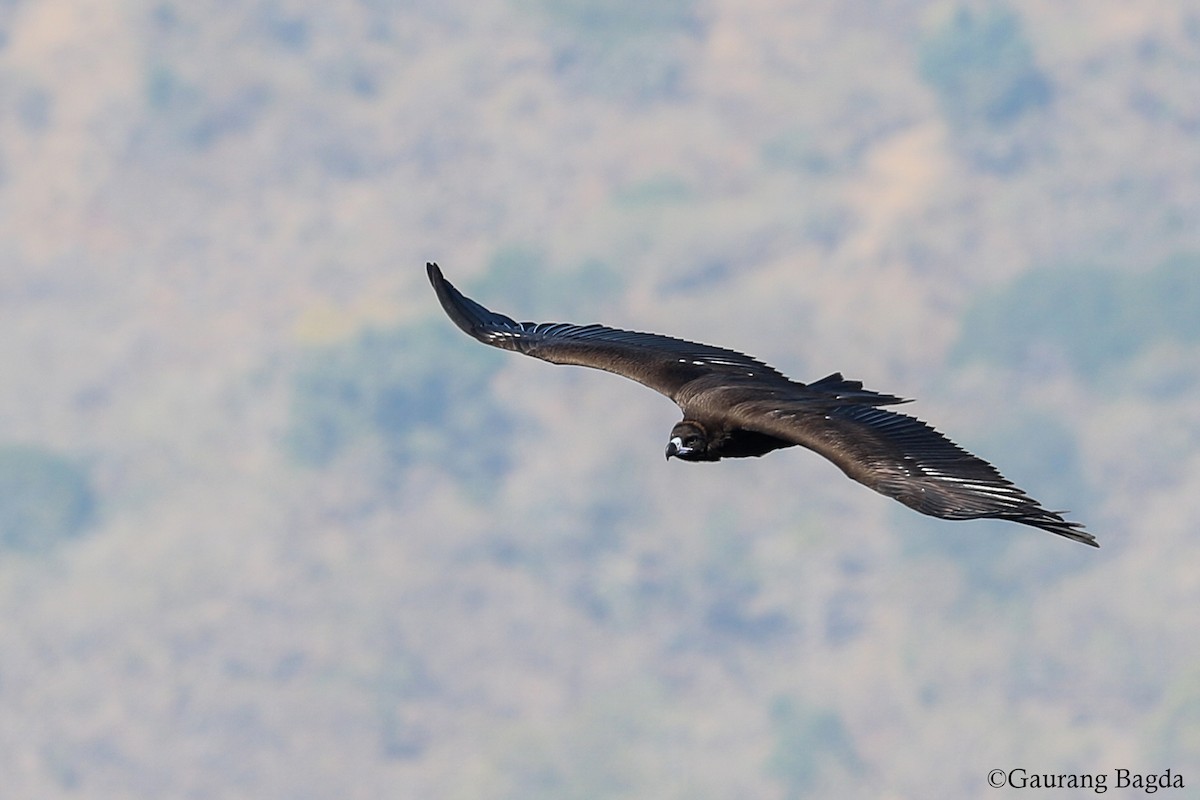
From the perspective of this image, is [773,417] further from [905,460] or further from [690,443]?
[905,460]

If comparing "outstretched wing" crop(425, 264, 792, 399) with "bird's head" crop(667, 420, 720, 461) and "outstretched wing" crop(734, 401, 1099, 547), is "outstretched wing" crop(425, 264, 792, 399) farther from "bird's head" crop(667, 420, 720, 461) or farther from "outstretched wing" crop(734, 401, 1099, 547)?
"outstretched wing" crop(734, 401, 1099, 547)

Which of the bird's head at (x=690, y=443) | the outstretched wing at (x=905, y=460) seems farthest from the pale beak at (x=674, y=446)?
the outstretched wing at (x=905, y=460)

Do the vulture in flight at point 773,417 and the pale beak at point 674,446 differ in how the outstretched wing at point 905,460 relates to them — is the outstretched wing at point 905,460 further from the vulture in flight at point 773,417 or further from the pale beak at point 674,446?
the pale beak at point 674,446

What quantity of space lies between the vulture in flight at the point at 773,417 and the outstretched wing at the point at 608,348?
0.07ft

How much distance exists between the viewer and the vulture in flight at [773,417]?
20.5 meters

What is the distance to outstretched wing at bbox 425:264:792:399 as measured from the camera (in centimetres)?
2741

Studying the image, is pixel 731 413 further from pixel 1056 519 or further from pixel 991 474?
pixel 1056 519

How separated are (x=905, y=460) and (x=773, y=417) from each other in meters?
2.52

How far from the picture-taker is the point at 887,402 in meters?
23.8

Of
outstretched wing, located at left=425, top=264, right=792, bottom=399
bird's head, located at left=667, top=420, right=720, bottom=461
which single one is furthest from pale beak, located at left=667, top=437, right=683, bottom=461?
outstretched wing, located at left=425, top=264, right=792, bottom=399

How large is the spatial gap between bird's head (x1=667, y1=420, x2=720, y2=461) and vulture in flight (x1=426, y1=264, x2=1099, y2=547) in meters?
0.01

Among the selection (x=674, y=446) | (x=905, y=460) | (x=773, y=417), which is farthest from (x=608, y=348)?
(x=905, y=460)

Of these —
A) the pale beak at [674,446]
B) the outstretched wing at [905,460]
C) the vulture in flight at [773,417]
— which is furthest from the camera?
the pale beak at [674,446]

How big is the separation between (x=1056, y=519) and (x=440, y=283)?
1389 cm
